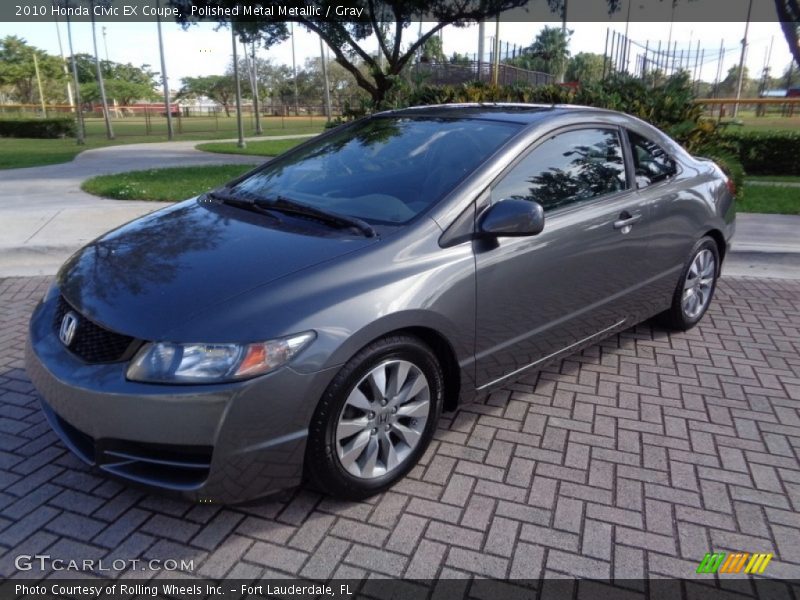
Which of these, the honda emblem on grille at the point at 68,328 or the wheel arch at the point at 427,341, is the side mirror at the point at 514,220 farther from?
the honda emblem on grille at the point at 68,328

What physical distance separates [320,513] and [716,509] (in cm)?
170

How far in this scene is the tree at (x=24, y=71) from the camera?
61.8m

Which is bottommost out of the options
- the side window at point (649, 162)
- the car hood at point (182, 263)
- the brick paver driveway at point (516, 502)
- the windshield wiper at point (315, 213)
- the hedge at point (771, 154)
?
the brick paver driveway at point (516, 502)

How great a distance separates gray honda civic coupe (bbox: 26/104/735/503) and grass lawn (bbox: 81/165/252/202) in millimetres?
5286

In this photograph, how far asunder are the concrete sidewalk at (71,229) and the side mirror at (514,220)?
4504 mm

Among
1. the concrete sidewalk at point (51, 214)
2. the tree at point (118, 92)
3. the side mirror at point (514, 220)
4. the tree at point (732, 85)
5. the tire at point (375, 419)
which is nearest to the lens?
the tire at point (375, 419)

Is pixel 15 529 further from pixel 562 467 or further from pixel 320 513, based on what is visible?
pixel 562 467

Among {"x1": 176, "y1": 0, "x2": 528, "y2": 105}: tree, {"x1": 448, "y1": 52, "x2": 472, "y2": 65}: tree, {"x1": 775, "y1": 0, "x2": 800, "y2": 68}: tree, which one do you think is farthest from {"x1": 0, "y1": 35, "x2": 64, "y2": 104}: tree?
{"x1": 775, "y1": 0, "x2": 800, "y2": 68}: tree

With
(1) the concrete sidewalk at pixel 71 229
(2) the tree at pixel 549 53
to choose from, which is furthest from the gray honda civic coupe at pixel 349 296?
(2) the tree at pixel 549 53

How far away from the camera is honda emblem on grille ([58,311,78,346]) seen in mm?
2617

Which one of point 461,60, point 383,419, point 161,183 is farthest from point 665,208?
point 461,60

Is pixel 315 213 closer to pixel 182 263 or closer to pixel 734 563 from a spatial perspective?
pixel 182 263

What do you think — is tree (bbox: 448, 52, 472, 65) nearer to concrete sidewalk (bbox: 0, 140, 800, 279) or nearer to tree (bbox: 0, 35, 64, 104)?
concrete sidewalk (bbox: 0, 140, 800, 279)

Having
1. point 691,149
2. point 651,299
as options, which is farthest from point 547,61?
point 651,299
